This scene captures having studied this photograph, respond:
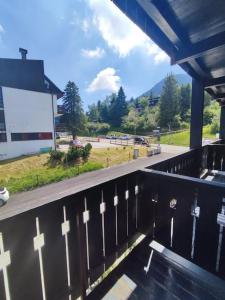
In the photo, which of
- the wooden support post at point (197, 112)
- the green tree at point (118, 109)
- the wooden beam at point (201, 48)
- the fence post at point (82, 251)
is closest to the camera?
the fence post at point (82, 251)

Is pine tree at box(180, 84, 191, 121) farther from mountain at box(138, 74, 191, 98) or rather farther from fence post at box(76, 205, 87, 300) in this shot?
fence post at box(76, 205, 87, 300)

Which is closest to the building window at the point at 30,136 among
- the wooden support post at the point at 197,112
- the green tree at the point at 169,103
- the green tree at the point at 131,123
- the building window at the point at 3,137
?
the building window at the point at 3,137

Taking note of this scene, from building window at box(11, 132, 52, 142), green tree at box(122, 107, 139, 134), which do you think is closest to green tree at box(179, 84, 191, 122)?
green tree at box(122, 107, 139, 134)

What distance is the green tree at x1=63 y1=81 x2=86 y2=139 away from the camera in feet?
71.2

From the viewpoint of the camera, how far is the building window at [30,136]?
1285cm

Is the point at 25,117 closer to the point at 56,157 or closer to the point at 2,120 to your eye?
the point at 2,120

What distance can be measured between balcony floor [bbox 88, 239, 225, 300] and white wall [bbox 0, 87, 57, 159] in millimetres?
13830

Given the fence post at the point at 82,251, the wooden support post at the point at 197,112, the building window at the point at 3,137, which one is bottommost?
the fence post at the point at 82,251

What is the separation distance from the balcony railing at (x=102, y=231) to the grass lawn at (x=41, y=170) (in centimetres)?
663

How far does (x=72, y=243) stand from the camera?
1076 millimetres

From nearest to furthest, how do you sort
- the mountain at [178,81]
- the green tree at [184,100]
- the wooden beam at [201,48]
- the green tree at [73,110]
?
the wooden beam at [201,48]
the green tree at [73,110]
the green tree at [184,100]
the mountain at [178,81]

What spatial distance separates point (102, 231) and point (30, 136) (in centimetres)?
1415

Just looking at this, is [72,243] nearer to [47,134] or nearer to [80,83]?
[47,134]

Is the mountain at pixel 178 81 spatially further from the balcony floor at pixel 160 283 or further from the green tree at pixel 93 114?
the balcony floor at pixel 160 283
